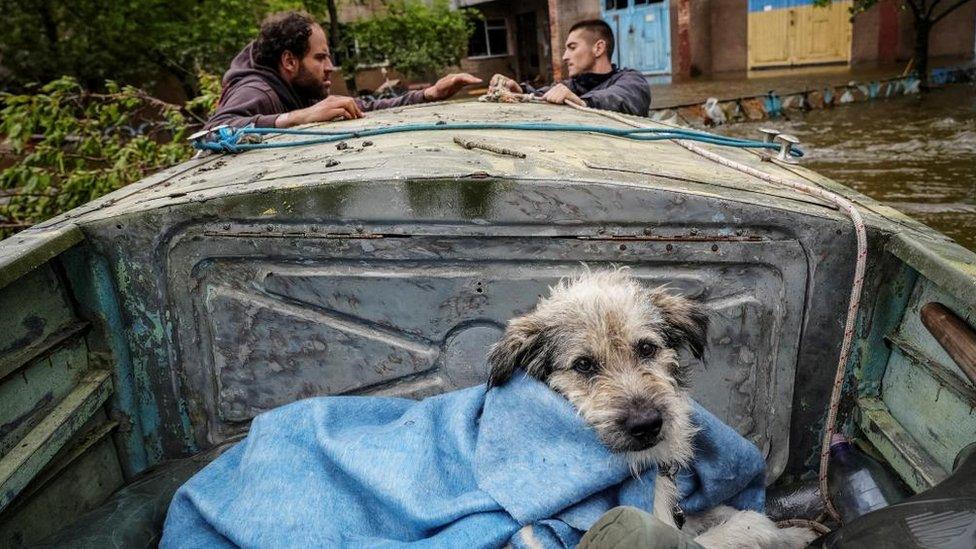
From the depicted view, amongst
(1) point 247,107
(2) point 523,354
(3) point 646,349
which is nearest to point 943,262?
(3) point 646,349

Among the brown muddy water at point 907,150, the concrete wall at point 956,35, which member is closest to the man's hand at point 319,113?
the brown muddy water at point 907,150

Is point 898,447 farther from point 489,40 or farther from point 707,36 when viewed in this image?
point 489,40

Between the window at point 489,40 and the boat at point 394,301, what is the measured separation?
24.6m

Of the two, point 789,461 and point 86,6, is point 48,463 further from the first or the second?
point 86,6

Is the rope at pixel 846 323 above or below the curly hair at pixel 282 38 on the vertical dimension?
→ below

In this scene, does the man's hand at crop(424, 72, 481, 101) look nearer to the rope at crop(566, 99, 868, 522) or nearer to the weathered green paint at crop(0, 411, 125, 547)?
the rope at crop(566, 99, 868, 522)

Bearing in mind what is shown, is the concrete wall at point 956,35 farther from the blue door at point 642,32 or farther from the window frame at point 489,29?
the window frame at point 489,29

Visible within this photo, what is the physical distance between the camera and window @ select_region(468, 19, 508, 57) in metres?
25.5

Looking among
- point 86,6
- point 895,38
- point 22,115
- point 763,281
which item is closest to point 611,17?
point 895,38

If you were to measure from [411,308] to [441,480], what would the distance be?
31.9 inches

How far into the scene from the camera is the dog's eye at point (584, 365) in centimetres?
185

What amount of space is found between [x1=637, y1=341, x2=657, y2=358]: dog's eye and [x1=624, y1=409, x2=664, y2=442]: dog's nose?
255 mm

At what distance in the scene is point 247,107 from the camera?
448 cm

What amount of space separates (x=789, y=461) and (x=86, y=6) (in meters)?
17.1
